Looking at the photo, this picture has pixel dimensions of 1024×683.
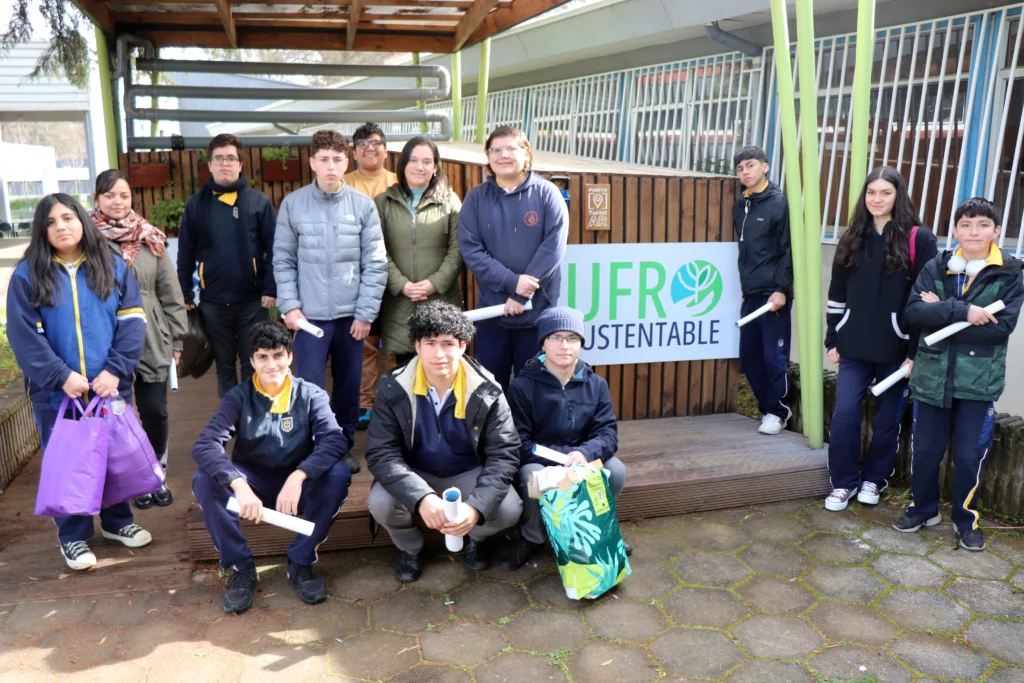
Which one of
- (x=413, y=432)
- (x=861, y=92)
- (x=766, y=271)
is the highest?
(x=861, y=92)

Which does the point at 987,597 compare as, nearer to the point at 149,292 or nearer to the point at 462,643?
the point at 462,643

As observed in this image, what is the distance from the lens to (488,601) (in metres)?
3.44

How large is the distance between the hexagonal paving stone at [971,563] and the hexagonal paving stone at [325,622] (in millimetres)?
2581

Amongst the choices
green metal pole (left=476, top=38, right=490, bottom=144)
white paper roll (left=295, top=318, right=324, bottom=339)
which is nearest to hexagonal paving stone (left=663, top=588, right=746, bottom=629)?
white paper roll (left=295, top=318, right=324, bottom=339)

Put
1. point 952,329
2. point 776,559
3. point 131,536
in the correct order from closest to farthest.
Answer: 1. point 952,329
2. point 776,559
3. point 131,536

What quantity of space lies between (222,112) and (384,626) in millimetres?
4840

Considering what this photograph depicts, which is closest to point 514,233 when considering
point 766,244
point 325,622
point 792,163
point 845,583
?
point 792,163

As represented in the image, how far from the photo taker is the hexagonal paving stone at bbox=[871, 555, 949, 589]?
3559 mm

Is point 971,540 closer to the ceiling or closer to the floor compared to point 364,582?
closer to the ceiling

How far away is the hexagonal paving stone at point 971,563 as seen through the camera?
3633mm

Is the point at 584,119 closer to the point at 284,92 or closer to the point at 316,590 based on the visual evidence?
the point at 284,92

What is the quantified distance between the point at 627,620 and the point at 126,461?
88.7 inches

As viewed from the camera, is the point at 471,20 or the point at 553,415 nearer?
the point at 553,415

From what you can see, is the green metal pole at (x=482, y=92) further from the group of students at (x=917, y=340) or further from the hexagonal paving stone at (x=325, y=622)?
the hexagonal paving stone at (x=325, y=622)
